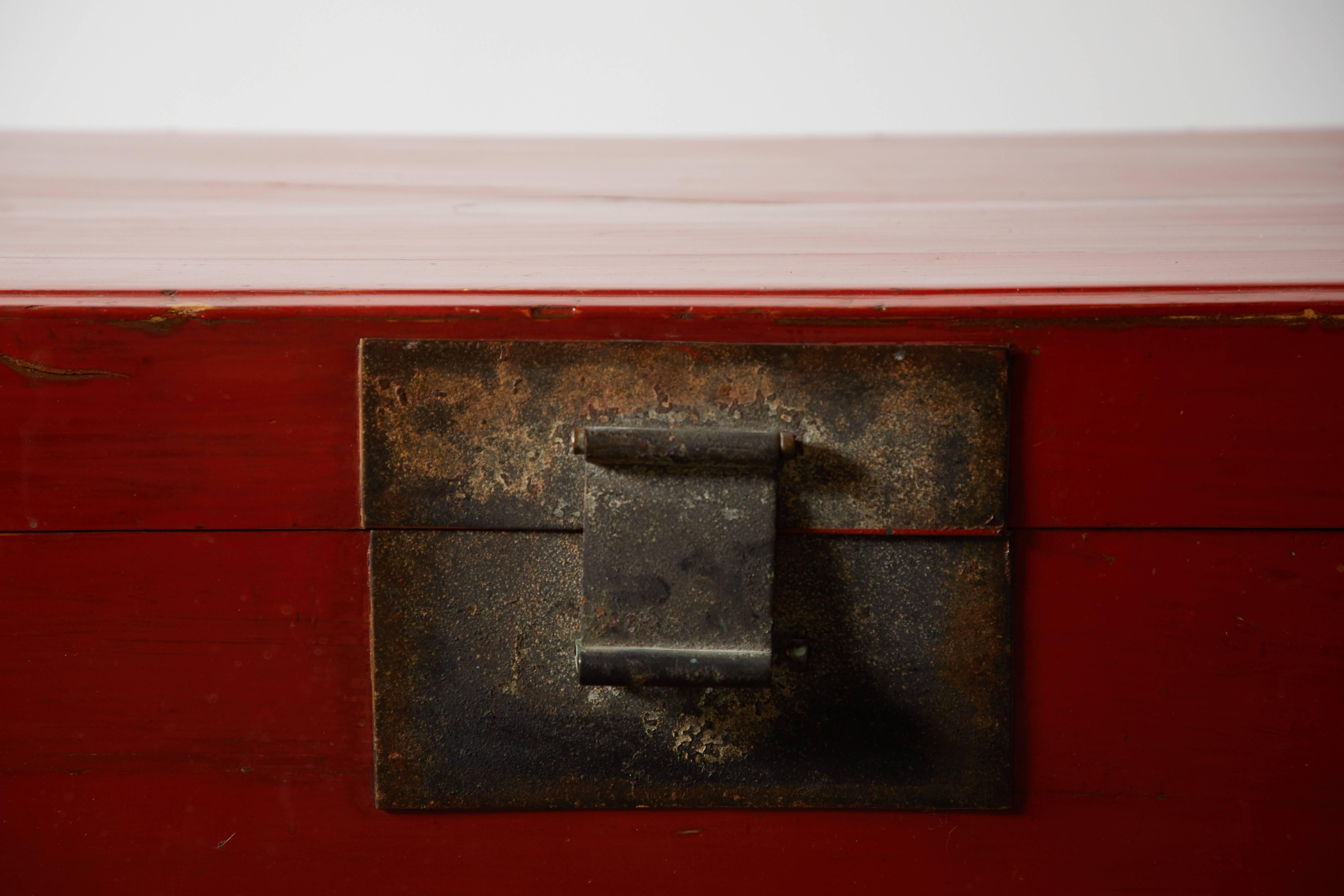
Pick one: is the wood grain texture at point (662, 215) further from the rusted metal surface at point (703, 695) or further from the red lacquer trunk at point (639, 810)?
the rusted metal surface at point (703, 695)

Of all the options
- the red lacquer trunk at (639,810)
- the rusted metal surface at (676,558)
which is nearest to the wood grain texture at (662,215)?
the red lacquer trunk at (639,810)

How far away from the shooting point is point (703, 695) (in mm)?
552

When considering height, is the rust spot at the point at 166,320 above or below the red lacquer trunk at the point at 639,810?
above

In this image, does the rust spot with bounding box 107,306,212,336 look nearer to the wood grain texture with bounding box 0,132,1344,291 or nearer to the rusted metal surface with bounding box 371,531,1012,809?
the wood grain texture with bounding box 0,132,1344,291

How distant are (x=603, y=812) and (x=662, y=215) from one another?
556mm

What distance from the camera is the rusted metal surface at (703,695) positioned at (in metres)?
0.54

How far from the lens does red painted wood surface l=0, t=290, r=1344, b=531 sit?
20.6 inches

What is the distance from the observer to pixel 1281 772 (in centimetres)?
56

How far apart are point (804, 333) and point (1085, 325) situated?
19cm

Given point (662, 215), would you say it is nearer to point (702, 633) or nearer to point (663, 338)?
point (663, 338)

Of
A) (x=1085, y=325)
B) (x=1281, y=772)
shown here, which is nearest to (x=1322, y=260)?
(x=1085, y=325)

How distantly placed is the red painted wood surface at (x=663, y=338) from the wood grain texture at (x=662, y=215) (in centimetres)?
4

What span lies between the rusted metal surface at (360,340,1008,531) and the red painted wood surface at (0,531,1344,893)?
9 centimetres

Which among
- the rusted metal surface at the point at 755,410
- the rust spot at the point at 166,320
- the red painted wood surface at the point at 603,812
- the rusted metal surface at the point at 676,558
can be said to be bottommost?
the red painted wood surface at the point at 603,812
